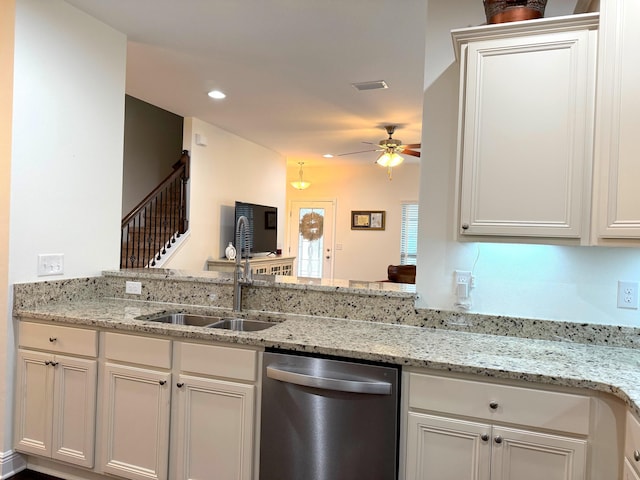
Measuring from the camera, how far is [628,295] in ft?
6.31

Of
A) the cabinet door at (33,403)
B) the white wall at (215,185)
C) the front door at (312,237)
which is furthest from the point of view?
the front door at (312,237)

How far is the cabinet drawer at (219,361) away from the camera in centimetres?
192

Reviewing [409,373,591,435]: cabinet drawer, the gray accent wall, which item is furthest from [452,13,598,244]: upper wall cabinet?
the gray accent wall

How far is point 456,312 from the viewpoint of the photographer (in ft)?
7.16

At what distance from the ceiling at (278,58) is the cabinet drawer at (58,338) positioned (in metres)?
1.90

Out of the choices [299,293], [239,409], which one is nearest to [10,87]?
[299,293]

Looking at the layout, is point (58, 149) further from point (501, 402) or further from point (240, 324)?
point (501, 402)

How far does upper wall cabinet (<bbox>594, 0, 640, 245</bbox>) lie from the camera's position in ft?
5.29

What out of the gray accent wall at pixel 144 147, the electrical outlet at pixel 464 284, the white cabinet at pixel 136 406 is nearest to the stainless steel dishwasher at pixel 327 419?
the white cabinet at pixel 136 406

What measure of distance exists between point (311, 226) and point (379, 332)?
694 cm

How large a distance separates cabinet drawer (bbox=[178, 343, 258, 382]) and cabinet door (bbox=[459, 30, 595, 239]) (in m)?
1.12

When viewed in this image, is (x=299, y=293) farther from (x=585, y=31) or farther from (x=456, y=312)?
(x=585, y=31)

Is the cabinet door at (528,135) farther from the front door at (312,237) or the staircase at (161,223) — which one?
the front door at (312,237)

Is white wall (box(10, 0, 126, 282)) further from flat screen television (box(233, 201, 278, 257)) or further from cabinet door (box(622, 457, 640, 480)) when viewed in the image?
flat screen television (box(233, 201, 278, 257))
